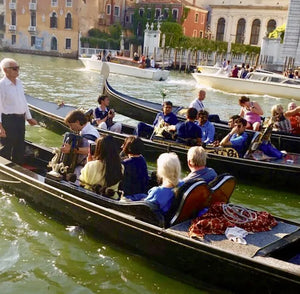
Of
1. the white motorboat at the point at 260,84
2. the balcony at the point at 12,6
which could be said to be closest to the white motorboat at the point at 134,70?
the white motorboat at the point at 260,84

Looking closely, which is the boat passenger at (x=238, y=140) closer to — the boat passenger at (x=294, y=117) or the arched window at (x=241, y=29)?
the boat passenger at (x=294, y=117)

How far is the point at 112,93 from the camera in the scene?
309 inches

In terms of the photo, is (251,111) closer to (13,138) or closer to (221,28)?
(13,138)

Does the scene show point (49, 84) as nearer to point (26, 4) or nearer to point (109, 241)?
point (109, 241)

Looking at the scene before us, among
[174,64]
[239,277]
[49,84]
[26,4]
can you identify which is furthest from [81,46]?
[239,277]

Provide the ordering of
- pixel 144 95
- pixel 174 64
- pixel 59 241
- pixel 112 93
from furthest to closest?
1. pixel 174 64
2. pixel 144 95
3. pixel 112 93
4. pixel 59 241

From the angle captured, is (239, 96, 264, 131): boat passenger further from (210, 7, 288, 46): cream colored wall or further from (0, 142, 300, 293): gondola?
(210, 7, 288, 46): cream colored wall

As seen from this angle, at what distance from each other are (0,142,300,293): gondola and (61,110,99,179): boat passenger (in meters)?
0.22

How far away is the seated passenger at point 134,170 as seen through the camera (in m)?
2.85

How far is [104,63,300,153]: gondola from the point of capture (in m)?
5.50

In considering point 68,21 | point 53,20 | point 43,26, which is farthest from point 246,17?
point 43,26

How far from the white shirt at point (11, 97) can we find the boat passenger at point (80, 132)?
0.66 m

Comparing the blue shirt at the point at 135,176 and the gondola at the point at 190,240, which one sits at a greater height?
the blue shirt at the point at 135,176

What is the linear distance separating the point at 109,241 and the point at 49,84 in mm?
10712
